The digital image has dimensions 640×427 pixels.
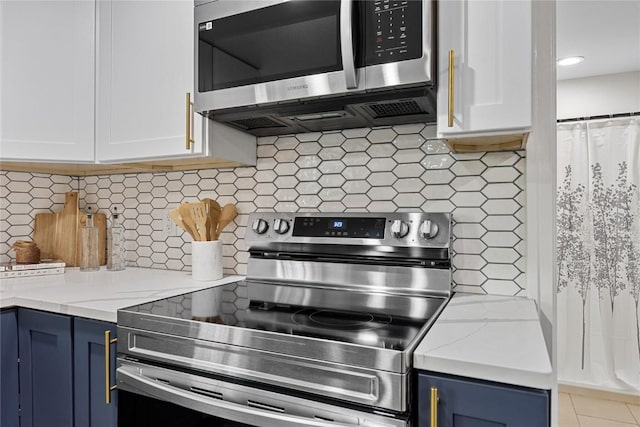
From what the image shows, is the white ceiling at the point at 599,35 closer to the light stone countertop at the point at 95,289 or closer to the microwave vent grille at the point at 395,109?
the microwave vent grille at the point at 395,109

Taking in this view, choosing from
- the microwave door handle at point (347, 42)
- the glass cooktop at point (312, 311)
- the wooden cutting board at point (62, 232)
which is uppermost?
the microwave door handle at point (347, 42)

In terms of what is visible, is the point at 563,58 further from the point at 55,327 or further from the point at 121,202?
the point at 55,327

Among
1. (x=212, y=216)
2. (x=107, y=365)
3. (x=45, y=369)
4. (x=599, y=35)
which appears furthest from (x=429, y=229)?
(x=599, y=35)

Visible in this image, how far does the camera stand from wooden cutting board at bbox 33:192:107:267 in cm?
213

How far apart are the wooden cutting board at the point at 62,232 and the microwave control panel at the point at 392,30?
1.73 meters

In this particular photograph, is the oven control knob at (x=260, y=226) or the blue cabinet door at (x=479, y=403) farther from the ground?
the oven control knob at (x=260, y=226)

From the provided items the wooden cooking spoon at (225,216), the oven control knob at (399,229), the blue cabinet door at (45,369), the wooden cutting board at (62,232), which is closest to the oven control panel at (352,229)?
the oven control knob at (399,229)

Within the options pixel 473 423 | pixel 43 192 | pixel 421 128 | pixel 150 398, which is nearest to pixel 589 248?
pixel 421 128

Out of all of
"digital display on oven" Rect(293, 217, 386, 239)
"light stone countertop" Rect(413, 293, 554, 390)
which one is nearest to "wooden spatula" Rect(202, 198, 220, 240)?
"digital display on oven" Rect(293, 217, 386, 239)

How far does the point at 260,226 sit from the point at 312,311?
0.56 m

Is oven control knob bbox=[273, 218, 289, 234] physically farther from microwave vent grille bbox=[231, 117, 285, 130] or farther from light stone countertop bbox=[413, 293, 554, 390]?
light stone countertop bbox=[413, 293, 554, 390]

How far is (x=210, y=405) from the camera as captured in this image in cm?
102

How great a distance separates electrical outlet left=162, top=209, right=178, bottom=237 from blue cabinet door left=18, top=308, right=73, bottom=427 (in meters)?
0.72

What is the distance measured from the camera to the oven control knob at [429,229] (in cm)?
139
